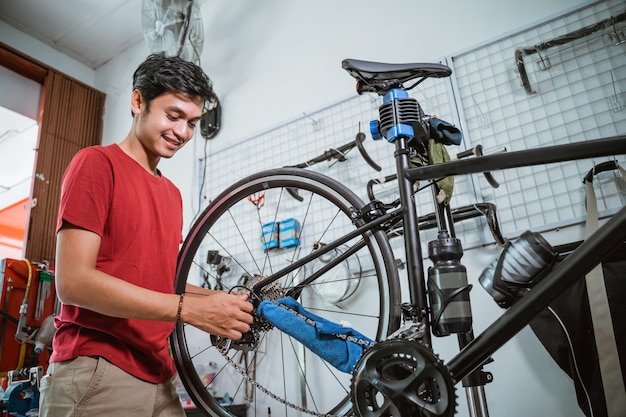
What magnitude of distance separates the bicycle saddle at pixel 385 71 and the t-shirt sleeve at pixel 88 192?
2.12 ft

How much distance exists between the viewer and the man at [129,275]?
35.3 inches

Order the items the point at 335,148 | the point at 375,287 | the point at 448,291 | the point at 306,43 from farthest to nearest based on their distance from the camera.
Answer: the point at 306,43 → the point at 335,148 → the point at 375,287 → the point at 448,291

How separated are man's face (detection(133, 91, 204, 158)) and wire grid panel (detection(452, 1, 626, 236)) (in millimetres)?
1021

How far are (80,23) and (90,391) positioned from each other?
120 inches

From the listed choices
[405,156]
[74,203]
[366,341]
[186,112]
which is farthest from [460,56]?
[74,203]

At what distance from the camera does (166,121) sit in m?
1.17

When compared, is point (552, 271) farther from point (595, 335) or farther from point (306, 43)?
point (306, 43)

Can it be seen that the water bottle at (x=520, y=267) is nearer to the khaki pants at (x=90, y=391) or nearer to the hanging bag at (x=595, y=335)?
the hanging bag at (x=595, y=335)

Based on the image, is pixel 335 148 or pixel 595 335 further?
pixel 335 148

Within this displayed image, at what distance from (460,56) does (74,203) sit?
4.92ft

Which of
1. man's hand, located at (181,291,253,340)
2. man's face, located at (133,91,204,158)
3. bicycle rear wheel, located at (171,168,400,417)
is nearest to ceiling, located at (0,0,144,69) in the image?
bicycle rear wheel, located at (171,168,400,417)

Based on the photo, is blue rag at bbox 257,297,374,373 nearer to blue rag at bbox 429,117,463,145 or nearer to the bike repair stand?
the bike repair stand

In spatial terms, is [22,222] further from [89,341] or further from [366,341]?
[366,341]

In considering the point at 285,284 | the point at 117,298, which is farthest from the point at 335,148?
the point at 117,298
